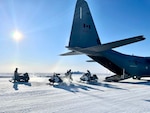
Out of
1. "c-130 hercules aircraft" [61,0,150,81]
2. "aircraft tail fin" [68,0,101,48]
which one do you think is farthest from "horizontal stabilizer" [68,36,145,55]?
"aircraft tail fin" [68,0,101,48]

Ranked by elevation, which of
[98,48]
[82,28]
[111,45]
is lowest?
[98,48]

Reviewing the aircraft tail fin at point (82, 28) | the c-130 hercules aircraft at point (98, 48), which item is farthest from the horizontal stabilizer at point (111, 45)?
the aircraft tail fin at point (82, 28)

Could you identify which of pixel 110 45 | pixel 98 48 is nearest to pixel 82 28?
pixel 98 48

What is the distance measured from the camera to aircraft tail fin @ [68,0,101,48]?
18703 mm

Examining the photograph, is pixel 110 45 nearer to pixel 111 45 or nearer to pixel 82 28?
pixel 111 45

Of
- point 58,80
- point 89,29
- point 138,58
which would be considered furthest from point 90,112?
point 138,58

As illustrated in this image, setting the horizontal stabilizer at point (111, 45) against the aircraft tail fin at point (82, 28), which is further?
the aircraft tail fin at point (82, 28)

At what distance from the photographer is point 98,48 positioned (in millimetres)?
18578

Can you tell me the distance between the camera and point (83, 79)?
21.5 meters

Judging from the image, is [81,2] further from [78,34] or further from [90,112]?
[90,112]

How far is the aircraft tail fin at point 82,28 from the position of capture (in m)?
18.7

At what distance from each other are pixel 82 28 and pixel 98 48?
298cm

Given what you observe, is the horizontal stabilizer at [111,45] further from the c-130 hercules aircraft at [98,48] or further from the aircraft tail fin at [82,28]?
the aircraft tail fin at [82,28]

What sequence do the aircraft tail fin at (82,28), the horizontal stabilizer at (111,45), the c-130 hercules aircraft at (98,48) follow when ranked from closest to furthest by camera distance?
the horizontal stabilizer at (111,45), the c-130 hercules aircraft at (98,48), the aircraft tail fin at (82,28)
